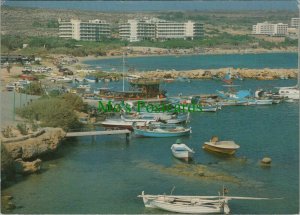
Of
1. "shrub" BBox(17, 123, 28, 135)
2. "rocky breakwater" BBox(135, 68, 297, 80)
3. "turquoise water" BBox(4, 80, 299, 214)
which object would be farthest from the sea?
"rocky breakwater" BBox(135, 68, 297, 80)

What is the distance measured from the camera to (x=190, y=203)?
9.66m

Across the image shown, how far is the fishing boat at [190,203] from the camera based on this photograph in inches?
376

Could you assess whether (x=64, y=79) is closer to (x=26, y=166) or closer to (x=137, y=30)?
(x=26, y=166)

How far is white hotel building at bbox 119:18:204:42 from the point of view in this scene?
61500mm

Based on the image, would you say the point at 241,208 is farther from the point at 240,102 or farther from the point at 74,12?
the point at 74,12

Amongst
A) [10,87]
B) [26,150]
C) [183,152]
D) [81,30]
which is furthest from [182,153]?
[81,30]

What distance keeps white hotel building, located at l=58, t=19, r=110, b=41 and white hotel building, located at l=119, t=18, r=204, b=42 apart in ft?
11.1

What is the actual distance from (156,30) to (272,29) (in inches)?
692

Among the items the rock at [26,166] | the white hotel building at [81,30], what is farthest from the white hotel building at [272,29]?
the rock at [26,166]

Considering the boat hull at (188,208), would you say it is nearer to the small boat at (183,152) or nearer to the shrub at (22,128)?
the small boat at (183,152)

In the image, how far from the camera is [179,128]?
1600cm

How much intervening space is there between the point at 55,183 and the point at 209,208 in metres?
3.03

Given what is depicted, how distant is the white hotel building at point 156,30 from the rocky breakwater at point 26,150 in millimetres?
48227

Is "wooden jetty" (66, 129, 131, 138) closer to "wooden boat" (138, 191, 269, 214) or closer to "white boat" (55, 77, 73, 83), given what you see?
"wooden boat" (138, 191, 269, 214)
